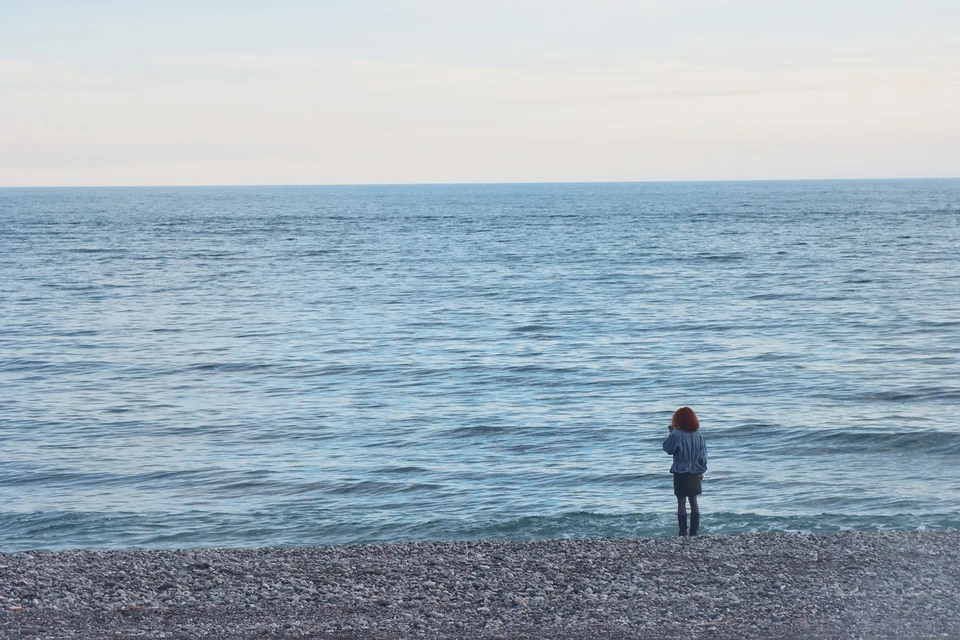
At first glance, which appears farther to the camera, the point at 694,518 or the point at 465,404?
the point at 465,404

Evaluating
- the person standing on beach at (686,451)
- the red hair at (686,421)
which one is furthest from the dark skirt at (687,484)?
the red hair at (686,421)

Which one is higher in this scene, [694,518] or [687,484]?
[687,484]

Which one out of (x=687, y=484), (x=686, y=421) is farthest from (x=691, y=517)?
(x=686, y=421)

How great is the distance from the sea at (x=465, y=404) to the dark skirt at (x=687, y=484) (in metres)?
1.61

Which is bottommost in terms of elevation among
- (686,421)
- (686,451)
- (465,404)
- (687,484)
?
(465,404)

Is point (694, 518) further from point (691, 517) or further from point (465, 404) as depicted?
point (465, 404)

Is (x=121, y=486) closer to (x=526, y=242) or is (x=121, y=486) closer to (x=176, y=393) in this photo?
(x=176, y=393)

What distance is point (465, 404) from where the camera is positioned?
81.4 feet

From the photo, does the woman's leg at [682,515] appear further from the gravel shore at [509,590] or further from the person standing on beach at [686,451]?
the gravel shore at [509,590]

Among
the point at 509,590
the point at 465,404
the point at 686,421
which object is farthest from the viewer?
the point at 465,404

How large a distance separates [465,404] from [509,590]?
13.8 m

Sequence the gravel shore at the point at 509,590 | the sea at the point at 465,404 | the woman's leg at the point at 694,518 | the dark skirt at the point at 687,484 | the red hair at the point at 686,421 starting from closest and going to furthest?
the gravel shore at the point at 509,590 < the red hair at the point at 686,421 < the dark skirt at the point at 687,484 < the woman's leg at the point at 694,518 < the sea at the point at 465,404

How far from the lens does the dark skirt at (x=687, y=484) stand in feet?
44.9

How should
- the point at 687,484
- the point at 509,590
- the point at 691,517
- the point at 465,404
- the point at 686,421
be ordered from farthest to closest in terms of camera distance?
1. the point at 465,404
2. the point at 691,517
3. the point at 687,484
4. the point at 686,421
5. the point at 509,590
